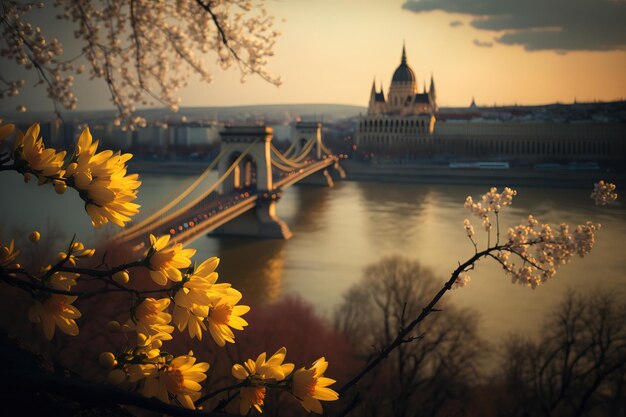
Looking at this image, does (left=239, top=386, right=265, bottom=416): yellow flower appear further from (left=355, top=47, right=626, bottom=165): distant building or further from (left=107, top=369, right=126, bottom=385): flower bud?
(left=355, top=47, right=626, bottom=165): distant building

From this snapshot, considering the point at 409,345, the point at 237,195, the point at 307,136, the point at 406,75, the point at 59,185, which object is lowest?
the point at 409,345

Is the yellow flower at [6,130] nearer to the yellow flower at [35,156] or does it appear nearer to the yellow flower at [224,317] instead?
the yellow flower at [35,156]

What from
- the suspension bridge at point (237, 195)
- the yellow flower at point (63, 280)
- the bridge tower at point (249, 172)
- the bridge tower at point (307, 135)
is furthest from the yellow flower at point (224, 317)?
the bridge tower at point (307, 135)

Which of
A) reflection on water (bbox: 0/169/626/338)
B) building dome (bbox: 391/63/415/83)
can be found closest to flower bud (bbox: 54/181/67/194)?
reflection on water (bbox: 0/169/626/338)

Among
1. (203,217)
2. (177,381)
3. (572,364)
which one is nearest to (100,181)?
(177,381)

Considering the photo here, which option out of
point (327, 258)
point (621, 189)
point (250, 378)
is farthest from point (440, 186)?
point (250, 378)

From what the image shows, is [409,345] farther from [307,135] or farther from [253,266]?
[307,135]

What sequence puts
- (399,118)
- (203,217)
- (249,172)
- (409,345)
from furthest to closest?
(249,172)
(203,217)
(399,118)
(409,345)
